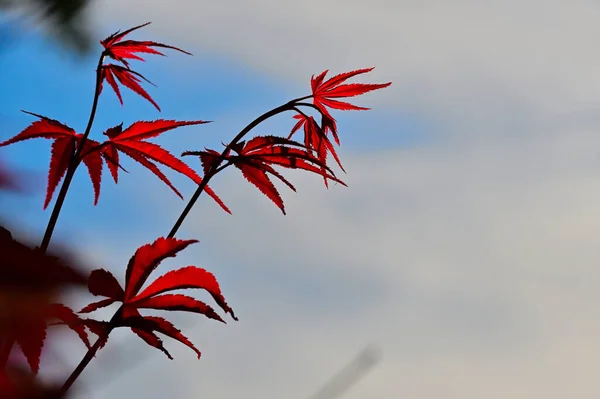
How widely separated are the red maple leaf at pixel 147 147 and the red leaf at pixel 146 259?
0.24 meters

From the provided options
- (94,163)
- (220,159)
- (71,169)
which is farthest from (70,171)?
(220,159)

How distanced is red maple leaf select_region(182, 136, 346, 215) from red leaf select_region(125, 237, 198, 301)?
0.30 meters

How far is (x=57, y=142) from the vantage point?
1.16 meters

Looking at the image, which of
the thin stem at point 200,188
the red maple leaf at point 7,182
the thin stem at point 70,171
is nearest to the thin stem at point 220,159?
the thin stem at point 200,188

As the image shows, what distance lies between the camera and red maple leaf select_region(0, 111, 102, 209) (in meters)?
1.14

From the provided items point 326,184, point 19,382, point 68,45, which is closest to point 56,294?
point 19,382

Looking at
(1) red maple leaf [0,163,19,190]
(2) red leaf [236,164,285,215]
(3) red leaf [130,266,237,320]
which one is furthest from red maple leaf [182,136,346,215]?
(1) red maple leaf [0,163,19,190]

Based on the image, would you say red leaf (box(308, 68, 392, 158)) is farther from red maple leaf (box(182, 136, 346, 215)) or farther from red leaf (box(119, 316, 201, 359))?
red leaf (box(119, 316, 201, 359))

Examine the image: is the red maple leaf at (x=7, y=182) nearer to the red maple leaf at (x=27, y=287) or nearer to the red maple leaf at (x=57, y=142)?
the red maple leaf at (x=27, y=287)

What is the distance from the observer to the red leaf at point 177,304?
93cm

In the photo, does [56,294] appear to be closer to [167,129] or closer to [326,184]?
[167,129]

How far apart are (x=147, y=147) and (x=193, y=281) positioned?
31cm

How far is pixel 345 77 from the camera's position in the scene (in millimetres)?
1293

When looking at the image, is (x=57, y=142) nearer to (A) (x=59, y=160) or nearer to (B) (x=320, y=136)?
(A) (x=59, y=160)
